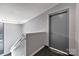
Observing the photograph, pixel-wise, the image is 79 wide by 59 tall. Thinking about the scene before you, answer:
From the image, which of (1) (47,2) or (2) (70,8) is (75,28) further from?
(1) (47,2)

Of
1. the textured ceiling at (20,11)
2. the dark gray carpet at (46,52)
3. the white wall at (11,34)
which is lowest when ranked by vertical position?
the dark gray carpet at (46,52)

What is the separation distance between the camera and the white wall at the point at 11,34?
120cm

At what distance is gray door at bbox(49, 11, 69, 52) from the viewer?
1.15 metres

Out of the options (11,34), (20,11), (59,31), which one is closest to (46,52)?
(59,31)

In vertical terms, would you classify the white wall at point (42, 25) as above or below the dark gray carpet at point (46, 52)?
above

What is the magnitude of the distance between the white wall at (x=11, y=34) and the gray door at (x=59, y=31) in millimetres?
466

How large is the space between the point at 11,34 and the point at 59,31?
0.68 meters

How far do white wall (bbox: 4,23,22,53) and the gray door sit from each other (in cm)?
47

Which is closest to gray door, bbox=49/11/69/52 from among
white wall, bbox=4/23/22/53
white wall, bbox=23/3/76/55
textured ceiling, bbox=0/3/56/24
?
white wall, bbox=23/3/76/55

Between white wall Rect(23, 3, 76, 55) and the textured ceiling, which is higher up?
the textured ceiling

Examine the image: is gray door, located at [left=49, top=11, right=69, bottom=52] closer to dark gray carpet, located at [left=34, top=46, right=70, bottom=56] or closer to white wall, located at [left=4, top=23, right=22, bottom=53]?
dark gray carpet, located at [left=34, top=46, right=70, bottom=56]

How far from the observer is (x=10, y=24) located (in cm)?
120

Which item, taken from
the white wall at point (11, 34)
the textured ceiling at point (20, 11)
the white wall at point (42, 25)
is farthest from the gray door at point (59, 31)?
the white wall at point (11, 34)

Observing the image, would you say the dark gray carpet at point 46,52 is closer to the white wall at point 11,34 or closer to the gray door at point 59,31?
the gray door at point 59,31
